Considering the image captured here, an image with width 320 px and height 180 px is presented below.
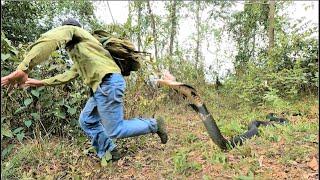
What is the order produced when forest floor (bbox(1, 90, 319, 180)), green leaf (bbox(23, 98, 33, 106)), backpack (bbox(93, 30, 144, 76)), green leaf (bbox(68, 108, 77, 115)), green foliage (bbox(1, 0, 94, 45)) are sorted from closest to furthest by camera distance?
1. forest floor (bbox(1, 90, 319, 180))
2. backpack (bbox(93, 30, 144, 76))
3. green leaf (bbox(23, 98, 33, 106))
4. green leaf (bbox(68, 108, 77, 115))
5. green foliage (bbox(1, 0, 94, 45))

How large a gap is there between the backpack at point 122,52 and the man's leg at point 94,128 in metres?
0.44

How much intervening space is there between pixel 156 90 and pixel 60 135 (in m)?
1.62

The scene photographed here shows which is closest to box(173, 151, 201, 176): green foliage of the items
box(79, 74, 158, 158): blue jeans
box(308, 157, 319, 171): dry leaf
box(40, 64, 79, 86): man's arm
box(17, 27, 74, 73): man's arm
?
box(79, 74, 158, 158): blue jeans

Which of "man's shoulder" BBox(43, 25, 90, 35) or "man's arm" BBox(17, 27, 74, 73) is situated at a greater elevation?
"man's shoulder" BBox(43, 25, 90, 35)

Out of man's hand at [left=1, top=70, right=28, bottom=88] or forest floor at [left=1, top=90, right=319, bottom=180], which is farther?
forest floor at [left=1, top=90, right=319, bottom=180]

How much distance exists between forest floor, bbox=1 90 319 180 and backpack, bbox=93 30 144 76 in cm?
92

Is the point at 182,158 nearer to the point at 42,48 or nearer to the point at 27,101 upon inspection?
the point at 42,48

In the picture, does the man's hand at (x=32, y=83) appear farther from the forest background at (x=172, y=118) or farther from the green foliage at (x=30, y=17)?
the green foliage at (x=30, y=17)

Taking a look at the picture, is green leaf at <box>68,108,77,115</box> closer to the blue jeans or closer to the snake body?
the blue jeans

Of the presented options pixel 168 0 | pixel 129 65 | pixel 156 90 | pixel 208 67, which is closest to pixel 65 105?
pixel 129 65

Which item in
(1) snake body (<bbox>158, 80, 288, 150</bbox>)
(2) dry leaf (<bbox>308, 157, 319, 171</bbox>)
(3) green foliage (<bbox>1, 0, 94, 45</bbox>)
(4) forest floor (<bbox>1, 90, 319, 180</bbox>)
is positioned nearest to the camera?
(2) dry leaf (<bbox>308, 157, 319, 171</bbox>)

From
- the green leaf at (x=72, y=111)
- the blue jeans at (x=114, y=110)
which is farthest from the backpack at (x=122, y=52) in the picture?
the green leaf at (x=72, y=111)

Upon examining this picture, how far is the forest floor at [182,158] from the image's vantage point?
3.36 metres

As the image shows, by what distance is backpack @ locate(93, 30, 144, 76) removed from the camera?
3.72 meters
